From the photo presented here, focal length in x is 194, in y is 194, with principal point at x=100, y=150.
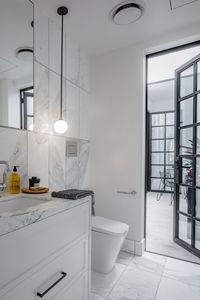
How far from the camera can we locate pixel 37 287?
2.83ft

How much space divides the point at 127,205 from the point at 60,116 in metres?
1.20

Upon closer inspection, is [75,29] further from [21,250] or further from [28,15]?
[21,250]

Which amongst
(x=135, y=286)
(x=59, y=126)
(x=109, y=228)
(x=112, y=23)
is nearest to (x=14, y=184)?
(x=59, y=126)

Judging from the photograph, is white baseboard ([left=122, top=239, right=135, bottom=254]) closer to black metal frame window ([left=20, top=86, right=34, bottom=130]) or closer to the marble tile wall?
the marble tile wall

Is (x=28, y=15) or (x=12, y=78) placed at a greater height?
(x=28, y=15)

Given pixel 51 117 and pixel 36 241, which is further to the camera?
pixel 51 117

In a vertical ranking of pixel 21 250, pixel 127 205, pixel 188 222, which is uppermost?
pixel 21 250

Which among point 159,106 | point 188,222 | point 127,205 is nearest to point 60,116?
point 127,205

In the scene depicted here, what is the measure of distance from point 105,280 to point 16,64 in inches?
74.7

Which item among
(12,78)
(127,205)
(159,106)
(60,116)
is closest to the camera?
(12,78)

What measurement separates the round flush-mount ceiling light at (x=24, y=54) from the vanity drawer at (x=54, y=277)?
4.60ft

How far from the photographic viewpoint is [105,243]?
5.46 ft

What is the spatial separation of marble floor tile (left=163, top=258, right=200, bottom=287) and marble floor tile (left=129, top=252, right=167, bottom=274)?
0.05 m

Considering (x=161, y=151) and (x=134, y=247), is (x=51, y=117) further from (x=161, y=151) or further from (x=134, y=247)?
(x=161, y=151)
